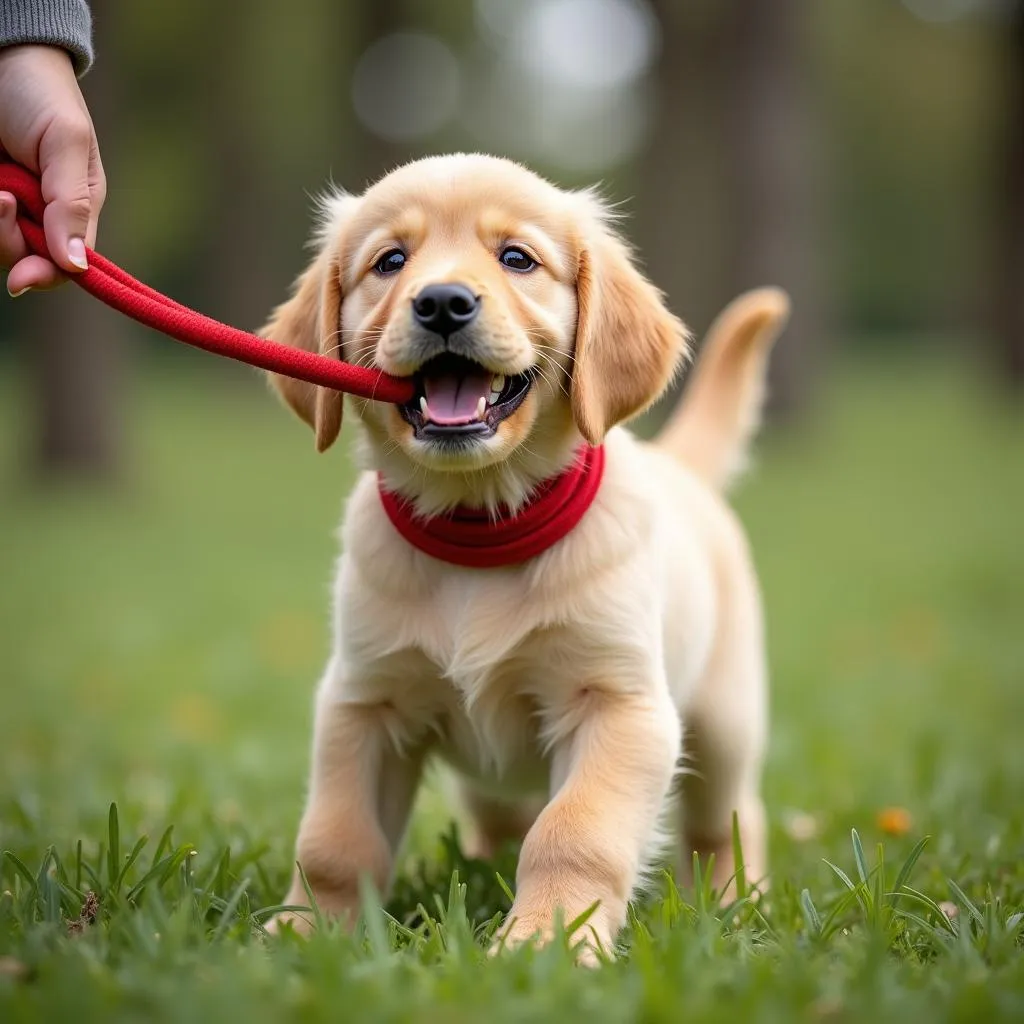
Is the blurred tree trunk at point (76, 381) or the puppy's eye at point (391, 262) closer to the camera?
the puppy's eye at point (391, 262)

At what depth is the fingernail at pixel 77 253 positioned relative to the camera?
2428 mm

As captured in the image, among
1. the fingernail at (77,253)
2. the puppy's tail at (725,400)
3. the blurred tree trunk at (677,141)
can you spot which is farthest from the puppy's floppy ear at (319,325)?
the blurred tree trunk at (677,141)

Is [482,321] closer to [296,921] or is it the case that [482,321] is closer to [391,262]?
[391,262]

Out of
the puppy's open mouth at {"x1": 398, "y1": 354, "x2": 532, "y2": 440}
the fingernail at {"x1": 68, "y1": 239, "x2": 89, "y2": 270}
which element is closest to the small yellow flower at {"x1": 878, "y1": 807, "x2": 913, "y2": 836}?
the puppy's open mouth at {"x1": 398, "y1": 354, "x2": 532, "y2": 440}

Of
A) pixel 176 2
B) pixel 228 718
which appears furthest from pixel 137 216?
pixel 228 718

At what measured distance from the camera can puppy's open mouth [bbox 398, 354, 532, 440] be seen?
8.02ft

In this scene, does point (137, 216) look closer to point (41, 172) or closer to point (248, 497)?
point (248, 497)

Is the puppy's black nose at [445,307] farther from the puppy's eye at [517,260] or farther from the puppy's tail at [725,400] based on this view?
the puppy's tail at [725,400]

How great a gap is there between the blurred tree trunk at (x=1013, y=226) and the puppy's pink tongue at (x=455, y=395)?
53.6 feet

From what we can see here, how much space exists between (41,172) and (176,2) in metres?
16.4

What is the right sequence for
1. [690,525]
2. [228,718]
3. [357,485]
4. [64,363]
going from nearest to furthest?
[357,485] → [690,525] → [228,718] → [64,363]

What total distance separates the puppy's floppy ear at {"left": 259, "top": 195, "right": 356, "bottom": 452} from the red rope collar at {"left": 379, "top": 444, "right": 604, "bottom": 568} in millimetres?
250

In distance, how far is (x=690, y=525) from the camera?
10.4 ft

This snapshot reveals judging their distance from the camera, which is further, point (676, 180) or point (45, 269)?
point (676, 180)
